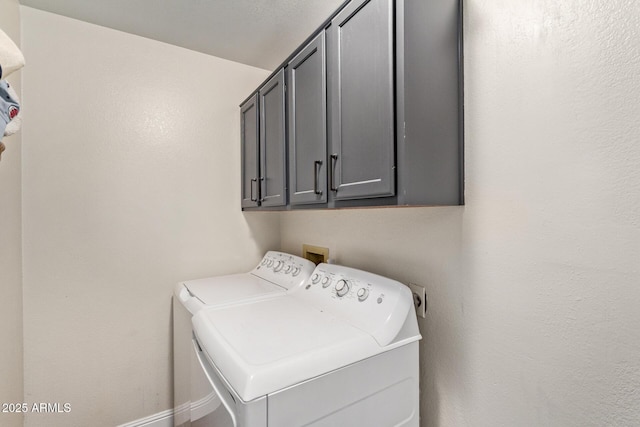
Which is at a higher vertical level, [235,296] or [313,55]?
[313,55]

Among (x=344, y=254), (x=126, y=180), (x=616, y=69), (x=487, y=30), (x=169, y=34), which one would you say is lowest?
(x=344, y=254)

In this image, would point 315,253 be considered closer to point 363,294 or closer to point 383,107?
point 363,294

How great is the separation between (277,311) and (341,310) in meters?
0.28

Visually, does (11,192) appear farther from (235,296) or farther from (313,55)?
(313,55)

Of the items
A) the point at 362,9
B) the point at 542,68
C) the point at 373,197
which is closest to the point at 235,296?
the point at 373,197

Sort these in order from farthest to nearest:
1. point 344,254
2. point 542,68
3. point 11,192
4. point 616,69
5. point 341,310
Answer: point 344,254 → point 11,192 → point 341,310 → point 542,68 → point 616,69

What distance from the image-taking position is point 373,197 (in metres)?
0.94

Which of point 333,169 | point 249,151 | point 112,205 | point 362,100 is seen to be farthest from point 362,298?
point 112,205

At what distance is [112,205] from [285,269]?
3.52 ft

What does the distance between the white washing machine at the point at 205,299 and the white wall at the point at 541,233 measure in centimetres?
79

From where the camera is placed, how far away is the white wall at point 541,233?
70 cm

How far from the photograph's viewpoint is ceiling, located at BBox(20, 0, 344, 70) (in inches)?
56.4

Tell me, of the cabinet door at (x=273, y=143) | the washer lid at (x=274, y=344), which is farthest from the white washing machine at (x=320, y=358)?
the cabinet door at (x=273, y=143)

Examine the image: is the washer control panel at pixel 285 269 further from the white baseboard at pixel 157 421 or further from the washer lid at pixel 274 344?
the white baseboard at pixel 157 421
